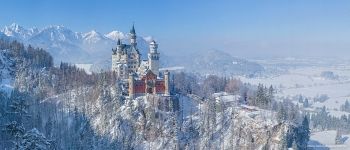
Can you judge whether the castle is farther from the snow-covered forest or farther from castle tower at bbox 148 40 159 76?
the snow-covered forest

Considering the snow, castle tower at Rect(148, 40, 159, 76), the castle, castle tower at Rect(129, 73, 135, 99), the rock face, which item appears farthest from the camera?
the snow

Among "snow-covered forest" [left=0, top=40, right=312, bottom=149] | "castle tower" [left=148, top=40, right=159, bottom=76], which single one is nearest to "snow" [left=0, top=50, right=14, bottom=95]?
"snow-covered forest" [left=0, top=40, right=312, bottom=149]

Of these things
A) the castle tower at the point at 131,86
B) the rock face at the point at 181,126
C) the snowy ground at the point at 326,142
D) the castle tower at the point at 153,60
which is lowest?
Answer: the snowy ground at the point at 326,142

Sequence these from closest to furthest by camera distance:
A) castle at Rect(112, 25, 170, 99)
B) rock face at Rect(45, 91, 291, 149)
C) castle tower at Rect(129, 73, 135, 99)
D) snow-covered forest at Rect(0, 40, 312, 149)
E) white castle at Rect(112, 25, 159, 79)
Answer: snow-covered forest at Rect(0, 40, 312, 149)
rock face at Rect(45, 91, 291, 149)
castle tower at Rect(129, 73, 135, 99)
castle at Rect(112, 25, 170, 99)
white castle at Rect(112, 25, 159, 79)

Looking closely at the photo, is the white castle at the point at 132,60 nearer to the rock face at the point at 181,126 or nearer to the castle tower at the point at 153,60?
the castle tower at the point at 153,60

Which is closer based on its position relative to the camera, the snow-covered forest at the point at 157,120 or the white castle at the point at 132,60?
the snow-covered forest at the point at 157,120

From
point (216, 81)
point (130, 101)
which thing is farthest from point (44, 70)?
point (216, 81)

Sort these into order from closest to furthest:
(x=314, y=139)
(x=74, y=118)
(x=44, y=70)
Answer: (x=74, y=118)
(x=314, y=139)
(x=44, y=70)

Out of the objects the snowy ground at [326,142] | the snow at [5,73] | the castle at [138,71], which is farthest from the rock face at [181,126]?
the snow at [5,73]

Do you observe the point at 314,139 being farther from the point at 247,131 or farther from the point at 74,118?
the point at 74,118
